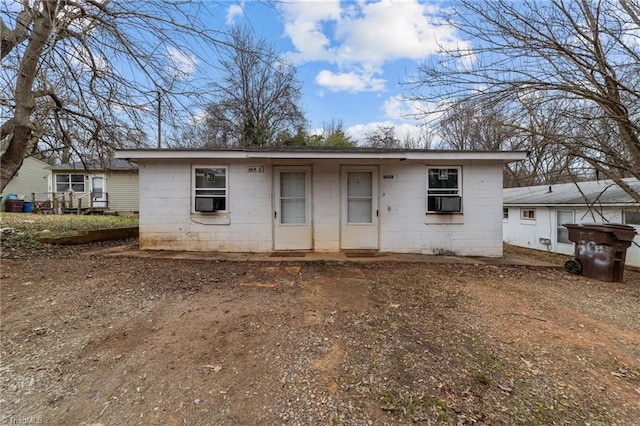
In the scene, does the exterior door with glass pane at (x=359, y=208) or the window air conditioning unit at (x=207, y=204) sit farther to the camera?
the exterior door with glass pane at (x=359, y=208)

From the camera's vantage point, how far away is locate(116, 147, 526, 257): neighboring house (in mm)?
7203

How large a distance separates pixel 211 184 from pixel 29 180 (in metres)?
22.2

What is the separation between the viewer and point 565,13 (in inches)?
215

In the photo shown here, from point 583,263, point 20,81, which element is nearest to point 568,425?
point 583,263

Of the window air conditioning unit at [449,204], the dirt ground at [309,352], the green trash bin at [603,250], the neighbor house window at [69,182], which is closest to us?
the dirt ground at [309,352]

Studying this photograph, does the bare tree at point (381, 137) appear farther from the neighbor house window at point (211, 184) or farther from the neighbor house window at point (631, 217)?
the neighbor house window at point (211, 184)

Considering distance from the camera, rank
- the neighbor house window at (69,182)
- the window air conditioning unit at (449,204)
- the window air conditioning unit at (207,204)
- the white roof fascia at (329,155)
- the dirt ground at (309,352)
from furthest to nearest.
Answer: the neighbor house window at (69,182), the window air conditioning unit at (449,204), the window air conditioning unit at (207,204), the white roof fascia at (329,155), the dirt ground at (309,352)

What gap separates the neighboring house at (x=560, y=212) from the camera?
10195 millimetres

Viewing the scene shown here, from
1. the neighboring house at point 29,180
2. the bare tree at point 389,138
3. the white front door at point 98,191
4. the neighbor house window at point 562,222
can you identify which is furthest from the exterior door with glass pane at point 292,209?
the neighboring house at point 29,180

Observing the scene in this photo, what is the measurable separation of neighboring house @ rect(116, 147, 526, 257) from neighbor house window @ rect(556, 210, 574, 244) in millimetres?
7082

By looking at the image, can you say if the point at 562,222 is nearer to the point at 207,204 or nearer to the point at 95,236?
the point at 207,204

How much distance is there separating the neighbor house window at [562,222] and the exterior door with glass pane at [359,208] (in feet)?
31.2

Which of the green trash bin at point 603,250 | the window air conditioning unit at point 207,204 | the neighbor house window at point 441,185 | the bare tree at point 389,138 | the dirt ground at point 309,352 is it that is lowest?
the dirt ground at point 309,352

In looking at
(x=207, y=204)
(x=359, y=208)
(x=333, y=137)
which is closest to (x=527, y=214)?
(x=359, y=208)
